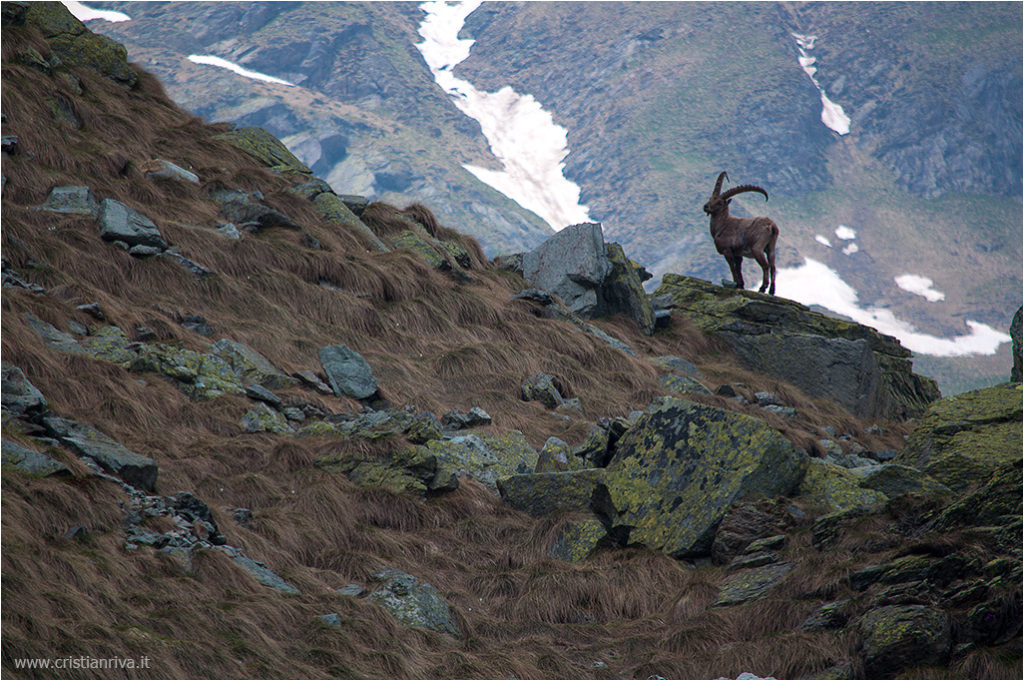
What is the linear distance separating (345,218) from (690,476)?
10.2m

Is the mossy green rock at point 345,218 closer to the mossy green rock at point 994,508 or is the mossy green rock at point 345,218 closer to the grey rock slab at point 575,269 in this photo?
the grey rock slab at point 575,269

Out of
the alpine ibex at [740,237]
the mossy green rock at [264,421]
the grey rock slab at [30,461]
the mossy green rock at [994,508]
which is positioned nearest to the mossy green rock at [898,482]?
the mossy green rock at [994,508]

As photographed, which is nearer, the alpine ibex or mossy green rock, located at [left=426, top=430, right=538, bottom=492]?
mossy green rock, located at [left=426, top=430, right=538, bottom=492]

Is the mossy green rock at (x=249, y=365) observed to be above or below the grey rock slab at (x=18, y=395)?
below

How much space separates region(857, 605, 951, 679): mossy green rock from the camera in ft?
17.7

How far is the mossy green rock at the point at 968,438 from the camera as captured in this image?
33.4 feet

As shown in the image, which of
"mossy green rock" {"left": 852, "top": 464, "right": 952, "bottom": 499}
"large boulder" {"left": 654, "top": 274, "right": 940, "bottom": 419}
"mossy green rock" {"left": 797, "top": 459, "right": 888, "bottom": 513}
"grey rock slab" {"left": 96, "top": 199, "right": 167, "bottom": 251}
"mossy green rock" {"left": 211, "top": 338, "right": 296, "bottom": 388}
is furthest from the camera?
"large boulder" {"left": 654, "top": 274, "right": 940, "bottom": 419}

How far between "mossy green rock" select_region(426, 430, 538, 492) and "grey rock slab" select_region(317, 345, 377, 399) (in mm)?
1848

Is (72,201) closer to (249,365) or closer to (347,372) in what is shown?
(249,365)

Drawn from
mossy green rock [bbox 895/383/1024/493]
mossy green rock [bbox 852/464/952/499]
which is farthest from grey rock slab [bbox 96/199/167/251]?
mossy green rock [bbox 895/383/1024/493]

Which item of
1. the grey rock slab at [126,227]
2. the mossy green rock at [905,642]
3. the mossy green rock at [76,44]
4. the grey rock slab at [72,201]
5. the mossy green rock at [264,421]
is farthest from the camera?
the mossy green rock at [76,44]

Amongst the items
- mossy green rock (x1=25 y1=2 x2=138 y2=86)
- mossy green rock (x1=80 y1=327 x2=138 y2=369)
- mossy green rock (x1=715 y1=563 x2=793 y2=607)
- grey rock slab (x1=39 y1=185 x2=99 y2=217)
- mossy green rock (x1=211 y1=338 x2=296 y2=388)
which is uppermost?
mossy green rock (x1=25 y1=2 x2=138 y2=86)

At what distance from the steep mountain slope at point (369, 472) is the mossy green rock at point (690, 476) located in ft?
0.13

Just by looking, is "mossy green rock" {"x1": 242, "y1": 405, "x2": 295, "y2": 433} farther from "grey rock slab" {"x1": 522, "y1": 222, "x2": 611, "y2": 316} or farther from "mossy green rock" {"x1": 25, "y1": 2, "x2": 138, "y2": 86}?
"mossy green rock" {"x1": 25, "y1": 2, "x2": 138, "y2": 86}
